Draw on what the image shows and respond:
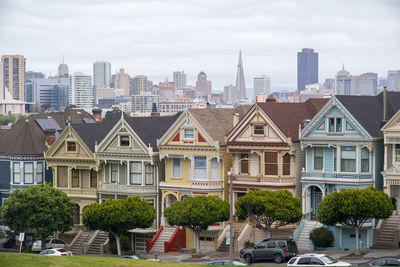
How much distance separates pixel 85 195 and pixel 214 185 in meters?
11.8

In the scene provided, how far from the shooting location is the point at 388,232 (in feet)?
189

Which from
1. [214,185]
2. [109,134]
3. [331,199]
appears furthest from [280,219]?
[109,134]

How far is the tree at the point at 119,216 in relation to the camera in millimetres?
60500

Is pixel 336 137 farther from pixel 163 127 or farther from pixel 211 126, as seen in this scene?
pixel 163 127

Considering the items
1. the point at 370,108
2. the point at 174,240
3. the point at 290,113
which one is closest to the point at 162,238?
the point at 174,240

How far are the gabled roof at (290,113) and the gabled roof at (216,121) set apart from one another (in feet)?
12.4

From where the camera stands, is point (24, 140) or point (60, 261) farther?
point (24, 140)

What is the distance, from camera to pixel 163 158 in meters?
66.1

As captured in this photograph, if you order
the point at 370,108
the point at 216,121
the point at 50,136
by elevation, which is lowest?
the point at 50,136

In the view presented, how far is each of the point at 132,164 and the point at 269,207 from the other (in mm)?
14677

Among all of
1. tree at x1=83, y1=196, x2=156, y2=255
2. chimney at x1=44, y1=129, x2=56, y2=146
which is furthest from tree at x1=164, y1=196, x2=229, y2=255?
chimney at x1=44, y1=129, x2=56, y2=146

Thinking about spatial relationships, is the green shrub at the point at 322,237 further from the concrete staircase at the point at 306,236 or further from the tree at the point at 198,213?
the tree at the point at 198,213

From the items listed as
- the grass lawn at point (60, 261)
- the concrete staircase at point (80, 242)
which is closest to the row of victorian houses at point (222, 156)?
the concrete staircase at point (80, 242)

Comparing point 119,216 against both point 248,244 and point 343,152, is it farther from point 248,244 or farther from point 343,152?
point 343,152
